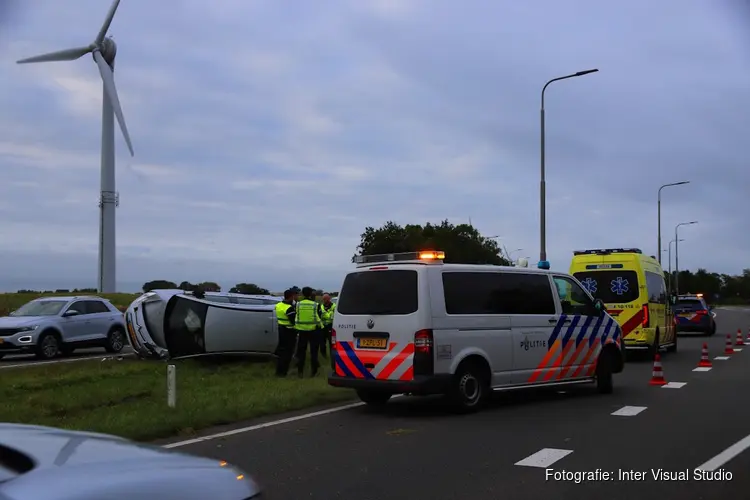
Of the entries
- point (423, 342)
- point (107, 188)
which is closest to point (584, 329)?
point (423, 342)

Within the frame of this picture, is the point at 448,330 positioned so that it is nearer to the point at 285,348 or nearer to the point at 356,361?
the point at 356,361

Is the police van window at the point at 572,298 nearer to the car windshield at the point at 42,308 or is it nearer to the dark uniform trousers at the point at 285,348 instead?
the dark uniform trousers at the point at 285,348

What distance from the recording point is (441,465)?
7.48 meters

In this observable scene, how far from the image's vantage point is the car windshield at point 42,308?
20750 mm

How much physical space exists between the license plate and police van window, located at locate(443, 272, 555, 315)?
966 millimetres

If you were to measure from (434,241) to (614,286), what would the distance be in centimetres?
3263

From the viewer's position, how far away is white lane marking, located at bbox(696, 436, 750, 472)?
7.31 m

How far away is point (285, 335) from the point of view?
1530 centimetres

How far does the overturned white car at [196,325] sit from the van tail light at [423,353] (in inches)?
279

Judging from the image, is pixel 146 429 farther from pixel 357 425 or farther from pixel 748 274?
pixel 748 274

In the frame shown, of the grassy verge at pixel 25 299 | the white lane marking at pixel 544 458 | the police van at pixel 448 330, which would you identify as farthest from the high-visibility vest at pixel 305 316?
the grassy verge at pixel 25 299

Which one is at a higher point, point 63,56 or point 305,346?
point 63,56

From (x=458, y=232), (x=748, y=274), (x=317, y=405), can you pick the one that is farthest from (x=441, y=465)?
(x=748, y=274)

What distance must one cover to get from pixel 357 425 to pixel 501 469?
3041 mm
